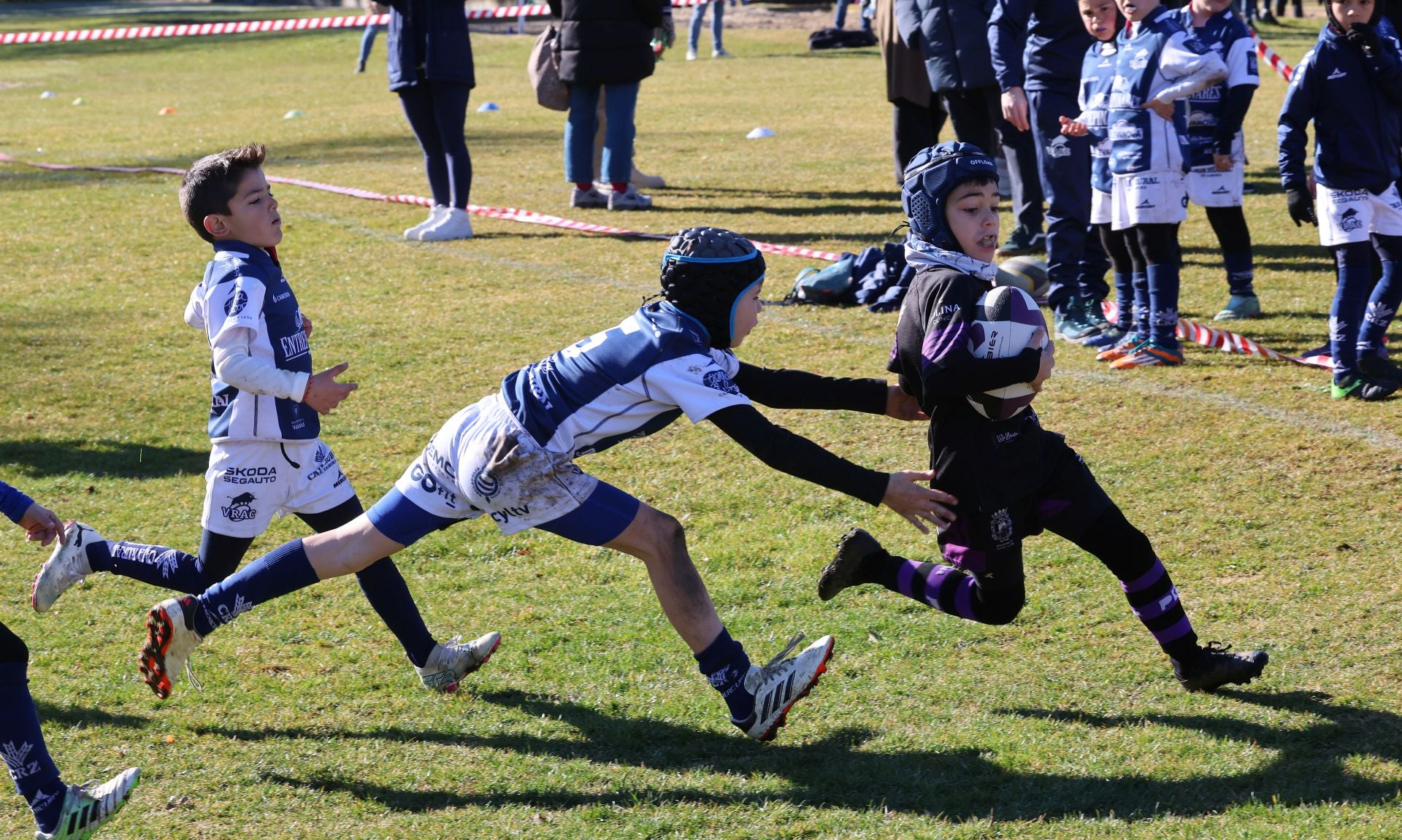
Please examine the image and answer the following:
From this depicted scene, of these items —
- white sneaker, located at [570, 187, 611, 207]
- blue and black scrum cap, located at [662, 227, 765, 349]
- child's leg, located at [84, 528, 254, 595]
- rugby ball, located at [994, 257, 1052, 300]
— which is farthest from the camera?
white sneaker, located at [570, 187, 611, 207]

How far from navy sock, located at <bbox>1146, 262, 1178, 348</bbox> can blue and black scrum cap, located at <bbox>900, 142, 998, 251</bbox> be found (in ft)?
11.4

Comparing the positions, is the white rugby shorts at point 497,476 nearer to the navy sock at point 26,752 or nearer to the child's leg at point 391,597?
the child's leg at point 391,597

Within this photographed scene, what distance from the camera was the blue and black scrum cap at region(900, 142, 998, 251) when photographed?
162 inches

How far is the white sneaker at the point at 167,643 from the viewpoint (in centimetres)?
422

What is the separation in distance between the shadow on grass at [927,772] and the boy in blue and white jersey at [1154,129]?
11.6 ft

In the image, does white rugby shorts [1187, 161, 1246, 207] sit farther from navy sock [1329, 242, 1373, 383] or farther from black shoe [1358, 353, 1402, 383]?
black shoe [1358, 353, 1402, 383]

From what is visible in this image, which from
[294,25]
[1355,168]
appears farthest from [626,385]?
[294,25]

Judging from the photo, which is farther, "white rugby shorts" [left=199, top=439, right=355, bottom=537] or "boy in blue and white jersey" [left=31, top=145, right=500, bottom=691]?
"white rugby shorts" [left=199, top=439, right=355, bottom=537]

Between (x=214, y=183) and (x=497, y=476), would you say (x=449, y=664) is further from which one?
(x=214, y=183)

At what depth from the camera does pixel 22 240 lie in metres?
11.9

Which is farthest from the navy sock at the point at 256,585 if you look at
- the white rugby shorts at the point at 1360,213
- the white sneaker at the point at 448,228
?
the white sneaker at the point at 448,228

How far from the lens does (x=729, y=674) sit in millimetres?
4148

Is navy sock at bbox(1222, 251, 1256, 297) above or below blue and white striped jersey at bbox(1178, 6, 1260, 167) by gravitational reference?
below

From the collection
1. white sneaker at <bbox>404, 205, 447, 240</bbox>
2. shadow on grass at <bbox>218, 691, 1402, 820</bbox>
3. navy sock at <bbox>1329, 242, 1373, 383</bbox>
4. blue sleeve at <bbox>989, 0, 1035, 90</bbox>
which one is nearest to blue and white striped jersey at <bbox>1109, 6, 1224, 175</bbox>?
navy sock at <bbox>1329, 242, 1373, 383</bbox>
